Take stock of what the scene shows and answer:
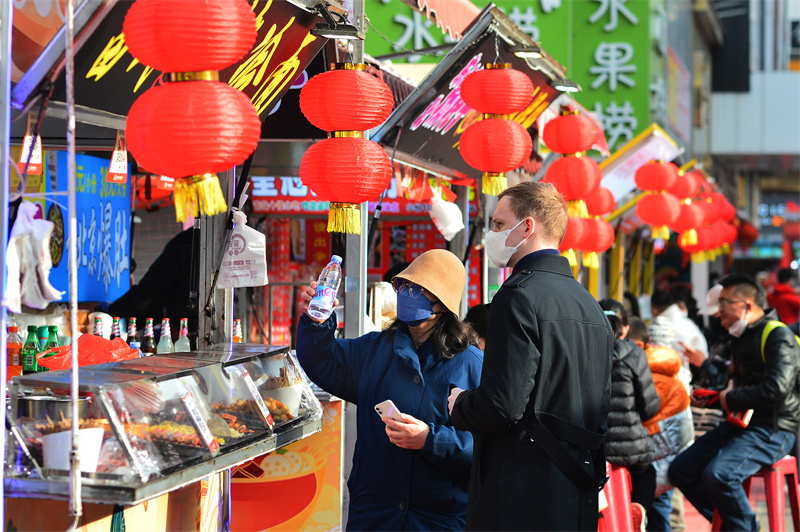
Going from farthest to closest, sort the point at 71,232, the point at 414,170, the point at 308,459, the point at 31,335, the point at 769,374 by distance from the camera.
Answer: the point at 414,170
the point at 769,374
the point at 308,459
the point at 31,335
the point at 71,232

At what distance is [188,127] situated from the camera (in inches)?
123

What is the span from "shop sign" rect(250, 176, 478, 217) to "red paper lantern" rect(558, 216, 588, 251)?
1.42 m

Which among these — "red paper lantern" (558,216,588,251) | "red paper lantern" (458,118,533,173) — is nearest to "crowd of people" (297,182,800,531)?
"red paper lantern" (458,118,533,173)

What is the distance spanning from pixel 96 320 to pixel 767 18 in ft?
99.4

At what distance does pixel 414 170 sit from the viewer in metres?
7.75

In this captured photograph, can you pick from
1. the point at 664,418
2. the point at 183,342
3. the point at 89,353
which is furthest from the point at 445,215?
the point at 89,353

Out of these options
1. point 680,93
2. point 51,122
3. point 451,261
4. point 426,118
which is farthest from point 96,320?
point 680,93

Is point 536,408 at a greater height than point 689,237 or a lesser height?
lesser

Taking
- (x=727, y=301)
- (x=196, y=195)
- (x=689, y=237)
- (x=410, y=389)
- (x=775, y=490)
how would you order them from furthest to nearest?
1. (x=689, y=237)
2. (x=727, y=301)
3. (x=775, y=490)
4. (x=410, y=389)
5. (x=196, y=195)

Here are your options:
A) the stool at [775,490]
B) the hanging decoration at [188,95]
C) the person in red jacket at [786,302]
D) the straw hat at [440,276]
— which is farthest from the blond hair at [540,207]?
the person in red jacket at [786,302]

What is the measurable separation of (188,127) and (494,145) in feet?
11.1

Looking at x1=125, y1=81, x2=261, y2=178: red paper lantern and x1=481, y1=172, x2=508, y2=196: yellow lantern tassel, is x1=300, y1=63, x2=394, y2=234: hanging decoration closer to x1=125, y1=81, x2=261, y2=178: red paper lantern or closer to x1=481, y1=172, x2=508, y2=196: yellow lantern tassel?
x1=125, y1=81, x2=261, y2=178: red paper lantern

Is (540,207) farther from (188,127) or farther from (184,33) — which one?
(184,33)

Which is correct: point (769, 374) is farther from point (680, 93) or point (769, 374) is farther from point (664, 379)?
point (680, 93)
